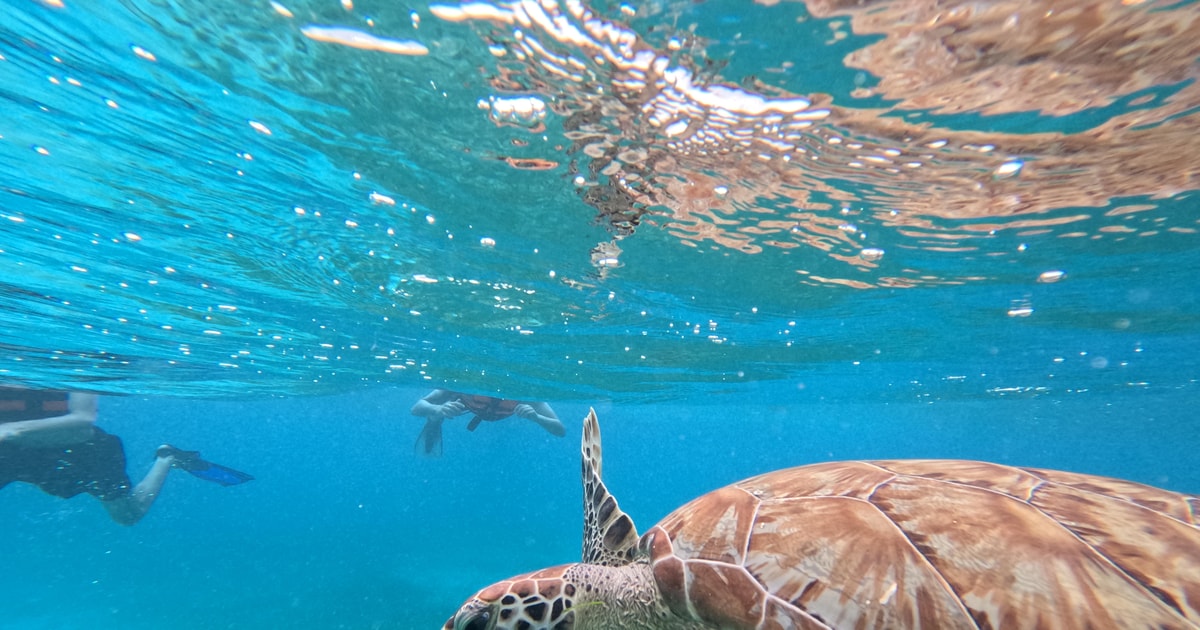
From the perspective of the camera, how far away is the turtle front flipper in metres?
3.62

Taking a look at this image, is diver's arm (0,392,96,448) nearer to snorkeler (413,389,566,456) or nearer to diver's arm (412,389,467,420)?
diver's arm (412,389,467,420)

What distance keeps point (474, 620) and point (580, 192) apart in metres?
5.56

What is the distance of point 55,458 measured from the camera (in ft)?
41.1

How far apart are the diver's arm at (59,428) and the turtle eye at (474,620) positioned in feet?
49.0

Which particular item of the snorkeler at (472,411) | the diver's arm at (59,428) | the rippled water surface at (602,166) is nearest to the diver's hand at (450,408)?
the snorkeler at (472,411)

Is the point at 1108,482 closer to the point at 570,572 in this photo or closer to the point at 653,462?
the point at 570,572

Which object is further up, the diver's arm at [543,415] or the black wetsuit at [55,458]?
the diver's arm at [543,415]

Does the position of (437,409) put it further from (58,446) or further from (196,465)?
(58,446)

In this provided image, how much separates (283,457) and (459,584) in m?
146

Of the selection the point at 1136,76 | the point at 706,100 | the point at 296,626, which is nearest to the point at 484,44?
the point at 706,100

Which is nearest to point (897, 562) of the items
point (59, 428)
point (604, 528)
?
point (604, 528)

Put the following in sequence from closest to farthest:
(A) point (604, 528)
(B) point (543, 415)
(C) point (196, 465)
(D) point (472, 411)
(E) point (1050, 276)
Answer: (A) point (604, 528), (E) point (1050, 276), (C) point (196, 465), (B) point (543, 415), (D) point (472, 411)

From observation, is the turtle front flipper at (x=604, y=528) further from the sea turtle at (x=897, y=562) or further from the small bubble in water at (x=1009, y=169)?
the small bubble in water at (x=1009, y=169)

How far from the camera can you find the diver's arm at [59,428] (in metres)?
11.6
